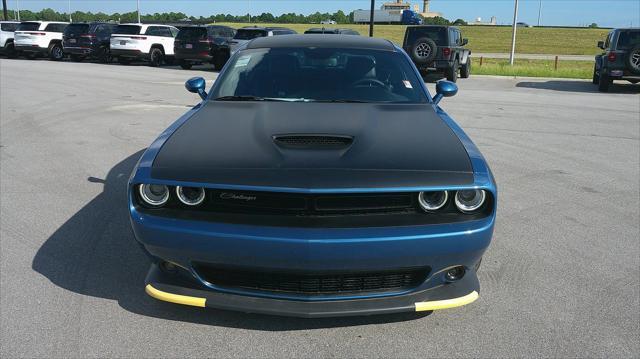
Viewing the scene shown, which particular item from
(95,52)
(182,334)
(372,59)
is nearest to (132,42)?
(95,52)

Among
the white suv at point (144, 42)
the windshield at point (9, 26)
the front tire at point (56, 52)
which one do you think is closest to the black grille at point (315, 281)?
the white suv at point (144, 42)

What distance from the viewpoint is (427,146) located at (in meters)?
3.14

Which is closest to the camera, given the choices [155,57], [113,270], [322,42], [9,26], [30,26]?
[113,270]

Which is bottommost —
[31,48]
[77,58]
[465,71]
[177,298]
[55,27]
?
[77,58]

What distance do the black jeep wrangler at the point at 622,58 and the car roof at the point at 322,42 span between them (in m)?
13.3

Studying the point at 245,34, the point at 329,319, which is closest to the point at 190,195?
the point at 329,319

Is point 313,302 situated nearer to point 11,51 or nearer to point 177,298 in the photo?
point 177,298

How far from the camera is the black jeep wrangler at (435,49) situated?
18.1 m

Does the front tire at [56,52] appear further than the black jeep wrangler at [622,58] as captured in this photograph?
Yes

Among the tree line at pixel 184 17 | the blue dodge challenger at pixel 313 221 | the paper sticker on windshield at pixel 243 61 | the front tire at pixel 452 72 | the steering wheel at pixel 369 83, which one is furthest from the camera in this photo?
the tree line at pixel 184 17

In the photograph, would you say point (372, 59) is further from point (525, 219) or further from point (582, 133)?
point (582, 133)

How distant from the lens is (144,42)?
23.7 metres

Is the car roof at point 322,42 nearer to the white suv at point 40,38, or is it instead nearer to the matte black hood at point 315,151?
the matte black hood at point 315,151

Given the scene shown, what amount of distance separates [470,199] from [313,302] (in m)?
0.96
